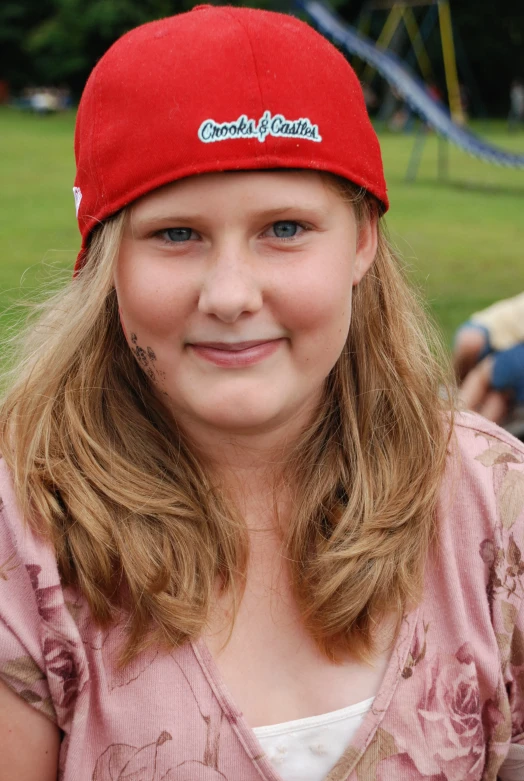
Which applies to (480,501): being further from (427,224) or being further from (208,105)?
(427,224)

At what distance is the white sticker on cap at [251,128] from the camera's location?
1.54 m

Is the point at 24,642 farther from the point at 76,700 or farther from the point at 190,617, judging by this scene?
the point at 190,617

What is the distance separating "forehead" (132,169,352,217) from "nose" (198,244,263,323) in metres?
0.08

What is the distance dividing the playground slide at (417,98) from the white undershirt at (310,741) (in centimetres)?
1378

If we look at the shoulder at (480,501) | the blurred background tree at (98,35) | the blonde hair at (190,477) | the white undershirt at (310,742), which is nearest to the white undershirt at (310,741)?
the white undershirt at (310,742)

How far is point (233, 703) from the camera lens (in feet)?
5.28

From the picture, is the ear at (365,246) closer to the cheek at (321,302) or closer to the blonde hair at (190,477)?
the blonde hair at (190,477)

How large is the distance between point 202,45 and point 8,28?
132 feet

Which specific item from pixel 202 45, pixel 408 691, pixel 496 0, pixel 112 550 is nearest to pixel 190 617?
pixel 112 550

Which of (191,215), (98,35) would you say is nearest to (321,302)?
(191,215)

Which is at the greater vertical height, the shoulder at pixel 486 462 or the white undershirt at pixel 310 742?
the shoulder at pixel 486 462

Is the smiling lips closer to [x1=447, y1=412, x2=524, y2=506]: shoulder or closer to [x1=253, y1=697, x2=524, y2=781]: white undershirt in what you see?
[x1=447, y1=412, x2=524, y2=506]: shoulder

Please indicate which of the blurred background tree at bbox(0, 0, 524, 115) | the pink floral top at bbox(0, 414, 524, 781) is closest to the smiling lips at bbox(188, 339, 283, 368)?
the pink floral top at bbox(0, 414, 524, 781)

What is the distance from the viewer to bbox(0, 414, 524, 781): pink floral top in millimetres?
1595
